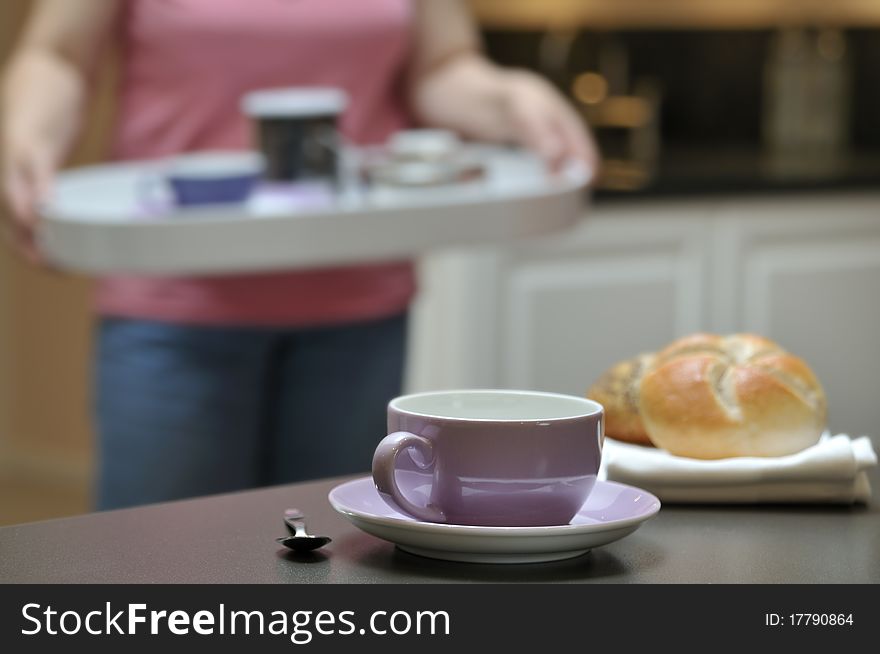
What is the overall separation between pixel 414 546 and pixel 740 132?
3.26 meters

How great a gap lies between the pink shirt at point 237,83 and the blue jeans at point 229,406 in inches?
1.0

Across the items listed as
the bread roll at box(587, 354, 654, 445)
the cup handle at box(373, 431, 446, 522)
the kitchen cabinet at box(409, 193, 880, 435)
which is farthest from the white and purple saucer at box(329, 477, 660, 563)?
the kitchen cabinet at box(409, 193, 880, 435)

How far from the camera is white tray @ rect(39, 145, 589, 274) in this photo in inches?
51.8

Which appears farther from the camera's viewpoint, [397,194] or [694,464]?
[397,194]

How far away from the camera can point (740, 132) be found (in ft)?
12.4

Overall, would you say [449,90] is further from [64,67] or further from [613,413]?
[613,413]

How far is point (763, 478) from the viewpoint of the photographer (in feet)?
2.57

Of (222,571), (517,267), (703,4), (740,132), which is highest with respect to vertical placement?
(703,4)

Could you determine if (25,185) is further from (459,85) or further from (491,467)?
(491,467)

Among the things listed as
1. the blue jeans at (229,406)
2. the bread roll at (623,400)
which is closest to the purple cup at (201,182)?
the blue jeans at (229,406)

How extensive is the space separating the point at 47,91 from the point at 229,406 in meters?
0.37

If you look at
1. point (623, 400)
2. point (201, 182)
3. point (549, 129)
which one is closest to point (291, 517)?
point (623, 400)

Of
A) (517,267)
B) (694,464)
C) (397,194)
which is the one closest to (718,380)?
(694,464)

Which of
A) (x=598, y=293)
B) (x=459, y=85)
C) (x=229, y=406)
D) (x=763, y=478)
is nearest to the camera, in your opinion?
(x=763, y=478)
